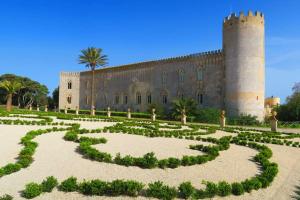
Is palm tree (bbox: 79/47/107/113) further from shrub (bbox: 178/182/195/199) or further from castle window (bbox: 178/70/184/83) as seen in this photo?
shrub (bbox: 178/182/195/199)

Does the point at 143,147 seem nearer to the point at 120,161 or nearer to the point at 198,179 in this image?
the point at 120,161

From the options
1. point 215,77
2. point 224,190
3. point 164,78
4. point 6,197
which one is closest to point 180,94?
point 164,78

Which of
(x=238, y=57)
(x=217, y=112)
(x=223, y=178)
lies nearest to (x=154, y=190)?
(x=223, y=178)

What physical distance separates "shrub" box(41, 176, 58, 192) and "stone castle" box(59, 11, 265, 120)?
29266mm

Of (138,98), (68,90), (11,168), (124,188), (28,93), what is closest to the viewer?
(124,188)

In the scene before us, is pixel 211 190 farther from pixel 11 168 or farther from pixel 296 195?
pixel 11 168

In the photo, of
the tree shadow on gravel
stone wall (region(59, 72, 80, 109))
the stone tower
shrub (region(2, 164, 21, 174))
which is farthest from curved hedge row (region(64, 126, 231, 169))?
stone wall (region(59, 72, 80, 109))

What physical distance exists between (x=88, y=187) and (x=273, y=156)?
755cm

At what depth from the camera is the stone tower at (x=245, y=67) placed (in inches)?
1385

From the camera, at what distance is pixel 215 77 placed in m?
37.7

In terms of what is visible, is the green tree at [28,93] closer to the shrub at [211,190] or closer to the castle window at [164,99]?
the castle window at [164,99]

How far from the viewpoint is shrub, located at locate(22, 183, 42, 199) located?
7.22 meters

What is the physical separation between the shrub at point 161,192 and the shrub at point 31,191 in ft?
7.59

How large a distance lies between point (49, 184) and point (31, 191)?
470mm
